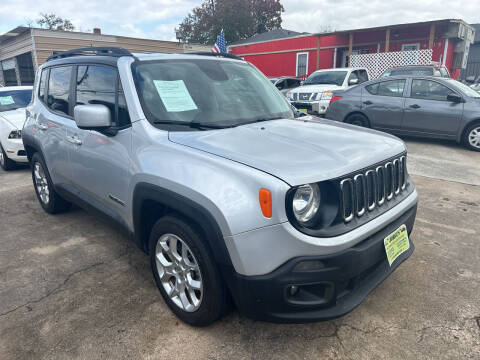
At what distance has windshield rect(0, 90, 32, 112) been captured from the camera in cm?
715

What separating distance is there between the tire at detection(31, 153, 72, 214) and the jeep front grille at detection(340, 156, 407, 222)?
11.1 ft

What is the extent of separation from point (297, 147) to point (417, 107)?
6.54 m

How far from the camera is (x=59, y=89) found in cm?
381

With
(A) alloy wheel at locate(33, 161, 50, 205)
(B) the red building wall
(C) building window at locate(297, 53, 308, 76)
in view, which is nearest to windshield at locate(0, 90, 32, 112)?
(A) alloy wheel at locate(33, 161, 50, 205)

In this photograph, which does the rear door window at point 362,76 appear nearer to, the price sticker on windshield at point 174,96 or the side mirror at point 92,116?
the price sticker on windshield at point 174,96

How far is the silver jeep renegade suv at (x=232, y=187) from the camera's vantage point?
1.92 m

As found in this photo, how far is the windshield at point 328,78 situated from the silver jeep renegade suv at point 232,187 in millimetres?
8547

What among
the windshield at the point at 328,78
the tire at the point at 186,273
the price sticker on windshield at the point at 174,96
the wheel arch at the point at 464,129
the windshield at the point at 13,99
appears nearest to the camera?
the tire at the point at 186,273

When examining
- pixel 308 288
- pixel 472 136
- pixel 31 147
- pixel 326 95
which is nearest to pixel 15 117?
pixel 31 147

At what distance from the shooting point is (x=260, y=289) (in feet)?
6.37

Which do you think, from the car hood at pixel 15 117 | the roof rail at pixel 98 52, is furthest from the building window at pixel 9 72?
the roof rail at pixel 98 52

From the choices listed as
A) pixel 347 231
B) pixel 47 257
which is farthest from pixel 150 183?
pixel 47 257

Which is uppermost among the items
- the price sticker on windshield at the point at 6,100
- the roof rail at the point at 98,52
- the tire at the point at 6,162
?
the roof rail at the point at 98,52

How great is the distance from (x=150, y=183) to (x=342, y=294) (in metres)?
1.37
